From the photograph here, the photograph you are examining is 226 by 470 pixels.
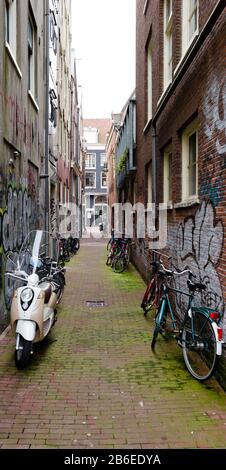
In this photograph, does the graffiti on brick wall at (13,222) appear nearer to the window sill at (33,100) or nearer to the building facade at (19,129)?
the building facade at (19,129)

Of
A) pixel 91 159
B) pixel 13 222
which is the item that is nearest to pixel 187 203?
pixel 13 222

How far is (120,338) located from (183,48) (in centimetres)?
494

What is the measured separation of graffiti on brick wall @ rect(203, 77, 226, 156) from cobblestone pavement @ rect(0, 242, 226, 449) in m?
2.62

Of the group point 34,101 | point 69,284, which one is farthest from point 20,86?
point 69,284

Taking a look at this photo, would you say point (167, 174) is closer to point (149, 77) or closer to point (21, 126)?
point (21, 126)

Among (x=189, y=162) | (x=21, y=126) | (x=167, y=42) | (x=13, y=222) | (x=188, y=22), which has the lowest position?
(x=13, y=222)

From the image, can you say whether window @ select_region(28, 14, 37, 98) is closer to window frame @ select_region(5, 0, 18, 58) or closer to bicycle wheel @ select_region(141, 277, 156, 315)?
window frame @ select_region(5, 0, 18, 58)

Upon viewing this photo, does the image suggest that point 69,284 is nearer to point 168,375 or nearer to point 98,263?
point 98,263

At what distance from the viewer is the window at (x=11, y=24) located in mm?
7805

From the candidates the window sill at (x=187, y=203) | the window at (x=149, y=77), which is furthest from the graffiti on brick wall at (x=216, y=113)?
the window at (x=149, y=77)

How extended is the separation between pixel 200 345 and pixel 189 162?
3.44 m

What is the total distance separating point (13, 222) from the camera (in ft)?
25.3

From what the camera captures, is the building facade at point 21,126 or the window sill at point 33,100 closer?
the building facade at point 21,126

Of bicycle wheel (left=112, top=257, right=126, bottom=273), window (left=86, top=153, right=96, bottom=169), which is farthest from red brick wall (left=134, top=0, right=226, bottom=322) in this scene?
window (left=86, top=153, right=96, bottom=169)
